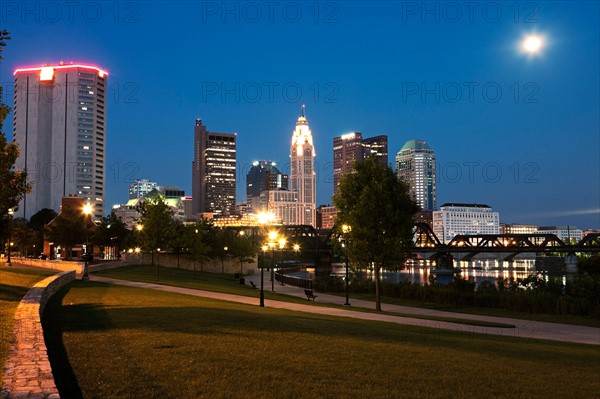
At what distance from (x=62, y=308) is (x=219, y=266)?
63.6 m

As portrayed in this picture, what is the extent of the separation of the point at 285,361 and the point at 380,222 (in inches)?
988

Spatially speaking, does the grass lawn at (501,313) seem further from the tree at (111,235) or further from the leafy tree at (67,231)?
the tree at (111,235)

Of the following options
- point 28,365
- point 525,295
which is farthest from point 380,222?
point 28,365

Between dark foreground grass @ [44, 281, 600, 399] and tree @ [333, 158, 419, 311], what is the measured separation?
16381 mm

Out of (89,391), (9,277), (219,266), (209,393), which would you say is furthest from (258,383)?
(219,266)

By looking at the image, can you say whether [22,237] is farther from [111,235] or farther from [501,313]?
[501,313]

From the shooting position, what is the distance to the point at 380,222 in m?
36.6

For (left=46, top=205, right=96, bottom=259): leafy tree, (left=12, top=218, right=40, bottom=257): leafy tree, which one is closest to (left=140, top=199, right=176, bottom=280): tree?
(left=46, top=205, right=96, bottom=259): leafy tree

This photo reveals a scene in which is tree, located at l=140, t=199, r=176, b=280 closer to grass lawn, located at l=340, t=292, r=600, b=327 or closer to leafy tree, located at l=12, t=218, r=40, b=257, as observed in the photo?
grass lawn, located at l=340, t=292, r=600, b=327

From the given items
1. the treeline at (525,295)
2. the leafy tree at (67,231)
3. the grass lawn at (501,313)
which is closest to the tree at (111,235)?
the leafy tree at (67,231)

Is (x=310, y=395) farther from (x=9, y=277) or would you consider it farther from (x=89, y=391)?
(x=9, y=277)

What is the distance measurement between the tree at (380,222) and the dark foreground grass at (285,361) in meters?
16.4

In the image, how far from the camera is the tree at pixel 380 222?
36.1 metres

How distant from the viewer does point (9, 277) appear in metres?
30.6
